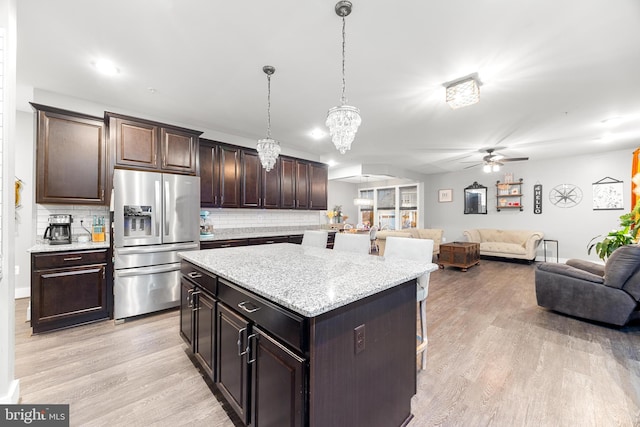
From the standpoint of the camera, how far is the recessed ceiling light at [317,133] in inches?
172

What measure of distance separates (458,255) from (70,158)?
6566 millimetres

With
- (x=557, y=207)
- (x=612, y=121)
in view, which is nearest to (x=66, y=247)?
(x=612, y=121)

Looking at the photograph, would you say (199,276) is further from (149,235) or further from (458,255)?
(458,255)

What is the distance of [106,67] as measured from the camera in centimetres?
251

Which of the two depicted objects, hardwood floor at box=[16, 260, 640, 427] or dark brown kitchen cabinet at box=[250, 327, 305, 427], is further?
hardwood floor at box=[16, 260, 640, 427]

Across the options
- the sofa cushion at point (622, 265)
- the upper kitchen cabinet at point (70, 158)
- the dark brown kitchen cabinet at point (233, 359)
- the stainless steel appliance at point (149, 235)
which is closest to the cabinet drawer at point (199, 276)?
the dark brown kitchen cabinet at point (233, 359)

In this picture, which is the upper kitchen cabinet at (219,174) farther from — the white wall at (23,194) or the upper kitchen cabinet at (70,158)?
the white wall at (23,194)

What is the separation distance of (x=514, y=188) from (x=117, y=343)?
8821mm

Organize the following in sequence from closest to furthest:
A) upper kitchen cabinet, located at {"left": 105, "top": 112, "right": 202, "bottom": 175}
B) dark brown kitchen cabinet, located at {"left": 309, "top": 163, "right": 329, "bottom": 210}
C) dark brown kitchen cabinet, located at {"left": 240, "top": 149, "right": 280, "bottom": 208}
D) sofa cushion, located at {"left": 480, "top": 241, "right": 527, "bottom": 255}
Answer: upper kitchen cabinet, located at {"left": 105, "top": 112, "right": 202, "bottom": 175} → dark brown kitchen cabinet, located at {"left": 240, "top": 149, "right": 280, "bottom": 208} → dark brown kitchen cabinet, located at {"left": 309, "top": 163, "right": 329, "bottom": 210} → sofa cushion, located at {"left": 480, "top": 241, "right": 527, "bottom": 255}

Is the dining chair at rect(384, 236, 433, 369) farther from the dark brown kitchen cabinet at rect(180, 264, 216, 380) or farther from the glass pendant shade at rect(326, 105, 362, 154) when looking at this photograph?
the dark brown kitchen cabinet at rect(180, 264, 216, 380)

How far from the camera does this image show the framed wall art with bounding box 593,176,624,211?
5746mm

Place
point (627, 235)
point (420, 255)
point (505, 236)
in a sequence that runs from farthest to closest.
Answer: point (505, 236) → point (627, 235) → point (420, 255)

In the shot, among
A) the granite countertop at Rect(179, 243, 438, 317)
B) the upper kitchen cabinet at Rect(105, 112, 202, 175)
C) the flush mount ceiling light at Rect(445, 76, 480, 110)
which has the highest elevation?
the flush mount ceiling light at Rect(445, 76, 480, 110)

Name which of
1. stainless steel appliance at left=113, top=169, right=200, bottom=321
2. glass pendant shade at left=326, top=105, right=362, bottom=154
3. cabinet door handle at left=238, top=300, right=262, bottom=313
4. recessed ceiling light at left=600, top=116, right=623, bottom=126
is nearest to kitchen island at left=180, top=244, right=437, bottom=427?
cabinet door handle at left=238, top=300, right=262, bottom=313
